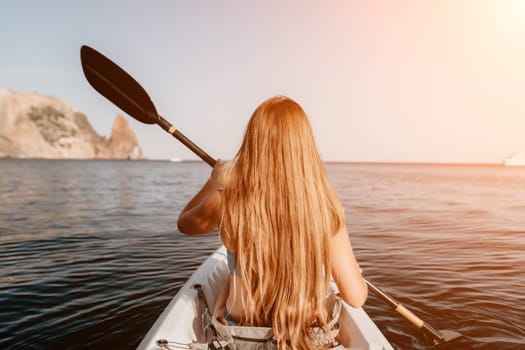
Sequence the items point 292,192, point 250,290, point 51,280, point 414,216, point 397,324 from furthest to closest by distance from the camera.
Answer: point 414,216
point 51,280
point 397,324
point 250,290
point 292,192

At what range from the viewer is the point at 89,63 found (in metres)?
3.94

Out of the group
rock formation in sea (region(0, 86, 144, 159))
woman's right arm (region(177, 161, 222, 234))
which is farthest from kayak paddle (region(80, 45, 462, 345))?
rock formation in sea (region(0, 86, 144, 159))

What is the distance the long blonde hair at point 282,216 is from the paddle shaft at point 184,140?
1.45m

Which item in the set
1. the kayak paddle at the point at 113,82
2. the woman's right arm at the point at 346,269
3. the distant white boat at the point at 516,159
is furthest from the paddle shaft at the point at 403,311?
the distant white boat at the point at 516,159

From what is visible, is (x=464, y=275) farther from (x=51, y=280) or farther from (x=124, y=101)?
(x=51, y=280)

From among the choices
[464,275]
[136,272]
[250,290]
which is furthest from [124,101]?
[464,275]

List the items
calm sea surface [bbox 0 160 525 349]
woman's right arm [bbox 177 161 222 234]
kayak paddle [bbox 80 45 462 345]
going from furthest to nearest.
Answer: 1. calm sea surface [bbox 0 160 525 349]
2. kayak paddle [bbox 80 45 462 345]
3. woman's right arm [bbox 177 161 222 234]

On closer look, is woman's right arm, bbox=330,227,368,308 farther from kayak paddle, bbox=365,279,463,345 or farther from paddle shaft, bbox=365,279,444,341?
kayak paddle, bbox=365,279,463,345

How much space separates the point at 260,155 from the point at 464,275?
683 centimetres

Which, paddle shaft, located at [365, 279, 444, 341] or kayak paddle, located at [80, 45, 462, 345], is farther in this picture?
kayak paddle, located at [80, 45, 462, 345]

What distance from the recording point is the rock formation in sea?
4341 inches

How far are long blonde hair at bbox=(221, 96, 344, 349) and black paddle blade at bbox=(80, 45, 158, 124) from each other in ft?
7.73

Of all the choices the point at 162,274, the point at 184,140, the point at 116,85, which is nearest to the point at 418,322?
the point at 184,140

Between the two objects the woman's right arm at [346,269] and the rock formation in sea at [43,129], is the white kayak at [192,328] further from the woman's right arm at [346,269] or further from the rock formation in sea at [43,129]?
the rock formation in sea at [43,129]
